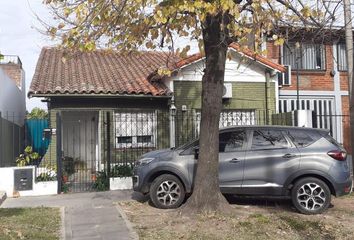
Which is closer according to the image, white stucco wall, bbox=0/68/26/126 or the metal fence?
the metal fence

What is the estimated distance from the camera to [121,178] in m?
13.3

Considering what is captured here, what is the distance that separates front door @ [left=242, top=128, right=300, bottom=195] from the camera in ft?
32.1

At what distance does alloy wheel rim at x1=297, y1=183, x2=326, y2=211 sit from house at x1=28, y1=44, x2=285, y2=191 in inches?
241

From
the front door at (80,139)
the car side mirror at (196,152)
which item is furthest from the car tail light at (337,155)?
the front door at (80,139)

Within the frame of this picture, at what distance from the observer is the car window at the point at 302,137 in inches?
392

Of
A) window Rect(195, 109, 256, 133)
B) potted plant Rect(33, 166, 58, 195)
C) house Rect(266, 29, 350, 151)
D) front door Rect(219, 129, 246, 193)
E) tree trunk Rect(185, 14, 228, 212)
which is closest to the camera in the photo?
tree trunk Rect(185, 14, 228, 212)

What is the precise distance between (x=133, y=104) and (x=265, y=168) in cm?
718

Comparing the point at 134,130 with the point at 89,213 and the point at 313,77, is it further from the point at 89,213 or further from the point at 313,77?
the point at 313,77

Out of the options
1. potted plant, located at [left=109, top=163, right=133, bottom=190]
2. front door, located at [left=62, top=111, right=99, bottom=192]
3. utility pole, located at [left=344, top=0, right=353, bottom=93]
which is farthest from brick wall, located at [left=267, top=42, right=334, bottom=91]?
potted plant, located at [left=109, top=163, right=133, bottom=190]

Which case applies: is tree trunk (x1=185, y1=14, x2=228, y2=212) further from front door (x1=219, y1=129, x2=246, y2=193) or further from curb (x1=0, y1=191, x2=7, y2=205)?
curb (x1=0, y1=191, x2=7, y2=205)

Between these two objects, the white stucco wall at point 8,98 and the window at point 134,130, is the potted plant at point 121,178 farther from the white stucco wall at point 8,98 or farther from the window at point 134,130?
the white stucco wall at point 8,98

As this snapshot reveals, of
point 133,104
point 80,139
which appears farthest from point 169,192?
point 80,139

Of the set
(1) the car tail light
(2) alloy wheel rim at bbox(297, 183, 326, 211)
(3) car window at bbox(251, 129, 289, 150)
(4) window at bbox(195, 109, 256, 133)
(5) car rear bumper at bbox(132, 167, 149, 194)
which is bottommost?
(2) alloy wheel rim at bbox(297, 183, 326, 211)

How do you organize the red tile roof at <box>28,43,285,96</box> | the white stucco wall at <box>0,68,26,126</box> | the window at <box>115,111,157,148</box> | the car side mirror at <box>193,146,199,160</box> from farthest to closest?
the white stucco wall at <box>0,68,26,126</box>, the window at <box>115,111,157,148</box>, the red tile roof at <box>28,43,285,96</box>, the car side mirror at <box>193,146,199,160</box>
